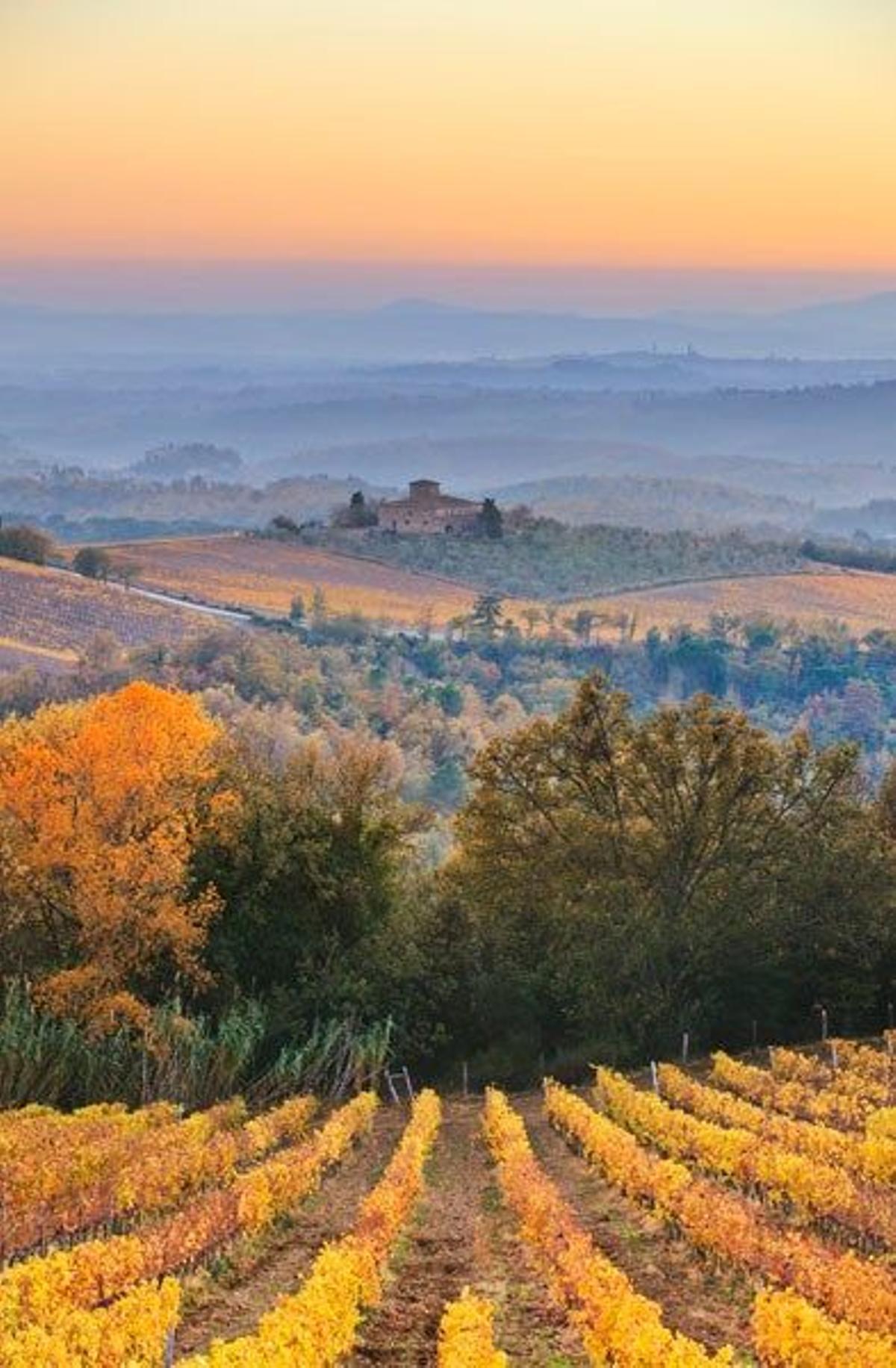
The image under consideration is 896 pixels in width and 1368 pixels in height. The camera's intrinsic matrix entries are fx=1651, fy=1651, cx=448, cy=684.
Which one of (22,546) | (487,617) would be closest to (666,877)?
(487,617)

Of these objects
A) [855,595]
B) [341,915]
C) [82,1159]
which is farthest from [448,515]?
[82,1159]

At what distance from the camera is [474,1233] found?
19.4 meters

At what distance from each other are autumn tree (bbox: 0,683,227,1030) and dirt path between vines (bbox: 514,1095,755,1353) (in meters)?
14.5

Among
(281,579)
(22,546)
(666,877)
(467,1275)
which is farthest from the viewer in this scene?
(281,579)

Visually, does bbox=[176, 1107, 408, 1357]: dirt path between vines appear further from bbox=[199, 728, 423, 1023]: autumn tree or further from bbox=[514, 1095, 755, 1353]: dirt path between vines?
bbox=[199, 728, 423, 1023]: autumn tree

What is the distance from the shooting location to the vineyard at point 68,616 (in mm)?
114875

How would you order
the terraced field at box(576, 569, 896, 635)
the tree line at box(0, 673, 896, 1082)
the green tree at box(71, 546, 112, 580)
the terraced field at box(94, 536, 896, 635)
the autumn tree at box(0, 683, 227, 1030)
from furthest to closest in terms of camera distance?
the terraced field at box(576, 569, 896, 635), the terraced field at box(94, 536, 896, 635), the green tree at box(71, 546, 112, 580), the tree line at box(0, 673, 896, 1082), the autumn tree at box(0, 683, 227, 1030)

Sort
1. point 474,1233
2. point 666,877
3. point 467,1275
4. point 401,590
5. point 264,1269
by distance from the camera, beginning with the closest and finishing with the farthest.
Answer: point 467,1275
point 264,1269
point 474,1233
point 666,877
point 401,590

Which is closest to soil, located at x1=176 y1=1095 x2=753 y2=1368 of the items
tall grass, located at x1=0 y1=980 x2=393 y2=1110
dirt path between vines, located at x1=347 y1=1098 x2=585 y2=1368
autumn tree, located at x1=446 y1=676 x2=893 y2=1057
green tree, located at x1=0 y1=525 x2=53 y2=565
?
dirt path between vines, located at x1=347 y1=1098 x2=585 y2=1368

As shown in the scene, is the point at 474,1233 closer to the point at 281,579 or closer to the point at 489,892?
the point at 489,892

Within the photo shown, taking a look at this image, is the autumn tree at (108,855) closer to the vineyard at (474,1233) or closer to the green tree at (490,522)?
the vineyard at (474,1233)

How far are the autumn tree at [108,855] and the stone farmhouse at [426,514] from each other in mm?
146352

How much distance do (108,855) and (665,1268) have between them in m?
20.5

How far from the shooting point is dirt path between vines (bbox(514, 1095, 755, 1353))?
14.6 metres
